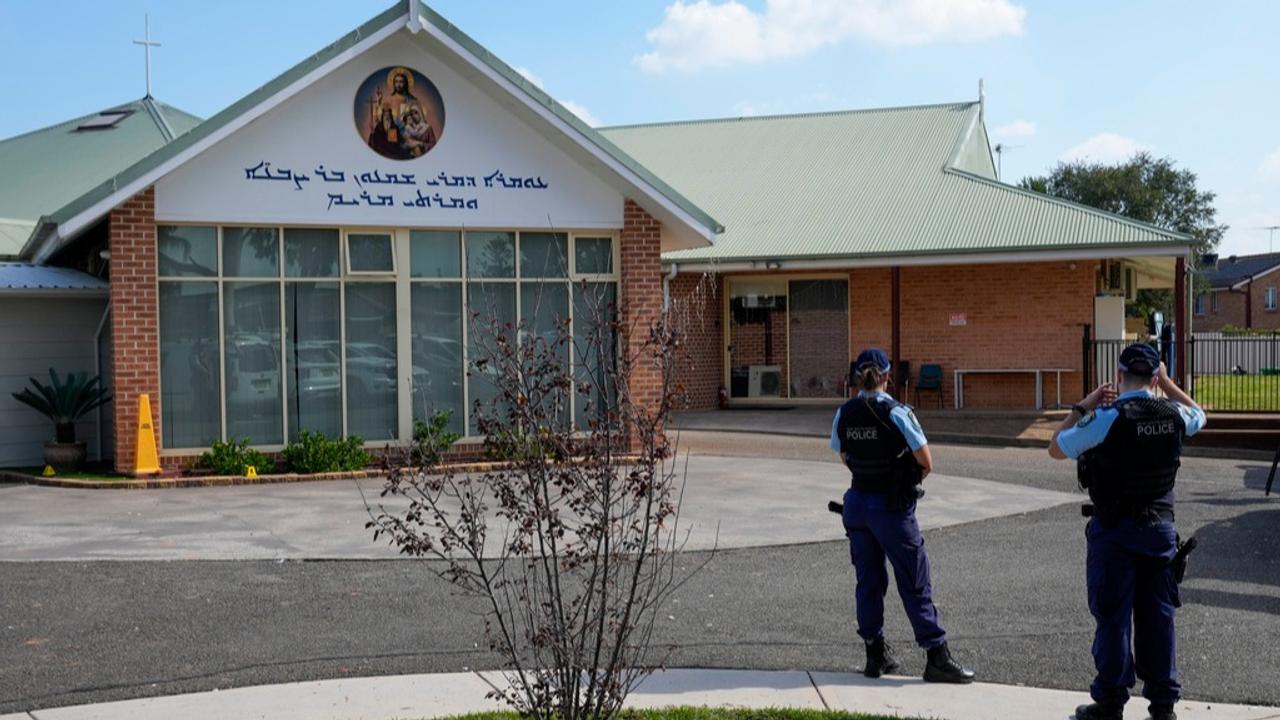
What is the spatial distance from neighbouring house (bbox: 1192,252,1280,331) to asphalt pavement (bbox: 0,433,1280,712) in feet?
216

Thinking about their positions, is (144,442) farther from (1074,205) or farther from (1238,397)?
(1238,397)

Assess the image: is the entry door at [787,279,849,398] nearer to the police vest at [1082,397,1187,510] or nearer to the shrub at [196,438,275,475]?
the shrub at [196,438,275,475]

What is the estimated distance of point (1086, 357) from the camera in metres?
23.2

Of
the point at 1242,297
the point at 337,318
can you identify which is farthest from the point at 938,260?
the point at 1242,297

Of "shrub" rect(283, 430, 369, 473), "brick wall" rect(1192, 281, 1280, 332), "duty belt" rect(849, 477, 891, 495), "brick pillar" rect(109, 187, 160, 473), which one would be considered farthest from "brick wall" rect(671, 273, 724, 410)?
"brick wall" rect(1192, 281, 1280, 332)

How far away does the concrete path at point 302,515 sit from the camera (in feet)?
37.1

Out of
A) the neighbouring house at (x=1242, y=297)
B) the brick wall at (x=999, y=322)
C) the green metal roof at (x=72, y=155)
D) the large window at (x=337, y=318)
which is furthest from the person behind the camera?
the neighbouring house at (x=1242, y=297)

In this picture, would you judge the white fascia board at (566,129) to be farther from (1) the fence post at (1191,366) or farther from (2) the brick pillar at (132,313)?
(1) the fence post at (1191,366)

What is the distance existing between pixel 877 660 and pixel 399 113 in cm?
1167

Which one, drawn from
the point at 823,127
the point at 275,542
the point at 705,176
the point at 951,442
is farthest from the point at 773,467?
the point at 823,127

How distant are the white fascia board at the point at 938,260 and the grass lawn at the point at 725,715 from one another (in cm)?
1692

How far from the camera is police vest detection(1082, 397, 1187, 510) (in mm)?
6352

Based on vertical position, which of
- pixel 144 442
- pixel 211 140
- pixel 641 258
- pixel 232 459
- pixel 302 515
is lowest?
pixel 302 515

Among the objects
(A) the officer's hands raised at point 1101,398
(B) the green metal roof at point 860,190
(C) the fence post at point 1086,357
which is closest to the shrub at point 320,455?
(B) the green metal roof at point 860,190
